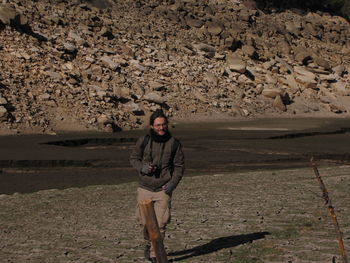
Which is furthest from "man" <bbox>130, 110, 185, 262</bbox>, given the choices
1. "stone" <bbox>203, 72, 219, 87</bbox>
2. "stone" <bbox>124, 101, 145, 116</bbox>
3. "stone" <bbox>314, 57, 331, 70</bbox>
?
"stone" <bbox>314, 57, 331, 70</bbox>

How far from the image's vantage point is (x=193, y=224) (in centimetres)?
1084

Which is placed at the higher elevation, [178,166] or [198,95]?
[178,166]

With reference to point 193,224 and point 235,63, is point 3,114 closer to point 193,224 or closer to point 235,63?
Result: point 193,224

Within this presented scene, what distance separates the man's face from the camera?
7.13 metres

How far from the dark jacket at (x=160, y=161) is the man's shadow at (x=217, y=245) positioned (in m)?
1.42

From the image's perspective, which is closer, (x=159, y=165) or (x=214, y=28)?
(x=159, y=165)

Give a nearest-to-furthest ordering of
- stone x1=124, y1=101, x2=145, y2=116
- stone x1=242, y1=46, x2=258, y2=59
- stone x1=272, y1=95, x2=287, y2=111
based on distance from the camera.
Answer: stone x1=124, y1=101, x2=145, y2=116 → stone x1=272, y1=95, x2=287, y2=111 → stone x1=242, y1=46, x2=258, y2=59

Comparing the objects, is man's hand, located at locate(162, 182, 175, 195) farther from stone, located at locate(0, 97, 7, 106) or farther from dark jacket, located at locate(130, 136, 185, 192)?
stone, located at locate(0, 97, 7, 106)

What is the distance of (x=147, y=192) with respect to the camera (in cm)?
739

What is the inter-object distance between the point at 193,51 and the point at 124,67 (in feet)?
34.5

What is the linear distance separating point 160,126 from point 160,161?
1.45 ft

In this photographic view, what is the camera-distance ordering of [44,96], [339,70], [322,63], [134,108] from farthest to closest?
[339,70] → [322,63] → [134,108] → [44,96]

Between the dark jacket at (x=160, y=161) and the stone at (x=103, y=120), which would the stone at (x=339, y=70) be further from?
the dark jacket at (x=160, y=161)

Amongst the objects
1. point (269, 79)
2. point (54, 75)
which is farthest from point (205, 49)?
point (54, 75)
